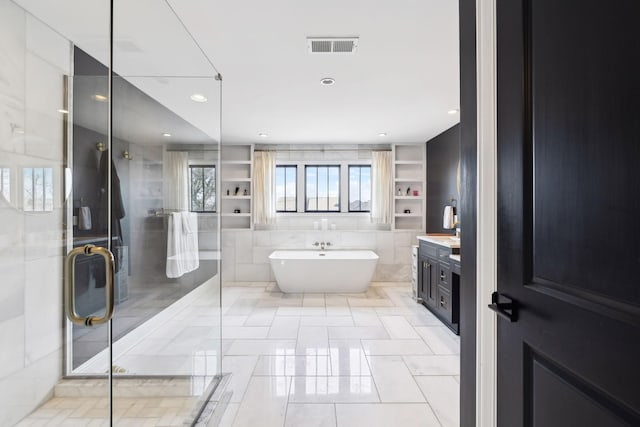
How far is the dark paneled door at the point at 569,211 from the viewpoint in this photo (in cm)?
65

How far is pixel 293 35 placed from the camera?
7.05 ft

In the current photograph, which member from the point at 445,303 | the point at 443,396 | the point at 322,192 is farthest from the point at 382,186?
the point at 443,396

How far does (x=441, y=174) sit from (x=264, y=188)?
3.01m

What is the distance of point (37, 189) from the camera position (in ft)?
4.82

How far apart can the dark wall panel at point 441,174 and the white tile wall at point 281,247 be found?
56cm

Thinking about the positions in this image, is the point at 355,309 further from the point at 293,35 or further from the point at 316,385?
the point at 293,35

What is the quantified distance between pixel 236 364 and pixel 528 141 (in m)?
2.65

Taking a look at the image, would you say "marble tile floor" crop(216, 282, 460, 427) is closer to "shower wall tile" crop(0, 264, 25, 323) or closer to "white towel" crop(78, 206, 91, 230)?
"shower wall tile" crop(0, 264, 25, 323)

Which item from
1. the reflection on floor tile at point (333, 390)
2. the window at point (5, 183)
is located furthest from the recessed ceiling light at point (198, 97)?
the reflection on floor tile at point (333, 390)

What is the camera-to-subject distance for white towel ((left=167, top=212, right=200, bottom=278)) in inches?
85.5

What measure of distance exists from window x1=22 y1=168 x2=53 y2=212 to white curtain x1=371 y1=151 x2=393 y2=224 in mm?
4652

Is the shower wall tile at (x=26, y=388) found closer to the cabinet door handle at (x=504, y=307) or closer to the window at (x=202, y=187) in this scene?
the window at (x=202, y=187)

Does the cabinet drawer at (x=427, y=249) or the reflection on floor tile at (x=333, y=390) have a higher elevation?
the cabinet drawer at (x=427, y=249)

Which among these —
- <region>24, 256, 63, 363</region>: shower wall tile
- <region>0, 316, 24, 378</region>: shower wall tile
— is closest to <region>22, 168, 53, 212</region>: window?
<region>24, 256, 63, 363</region>: shower wall tile
